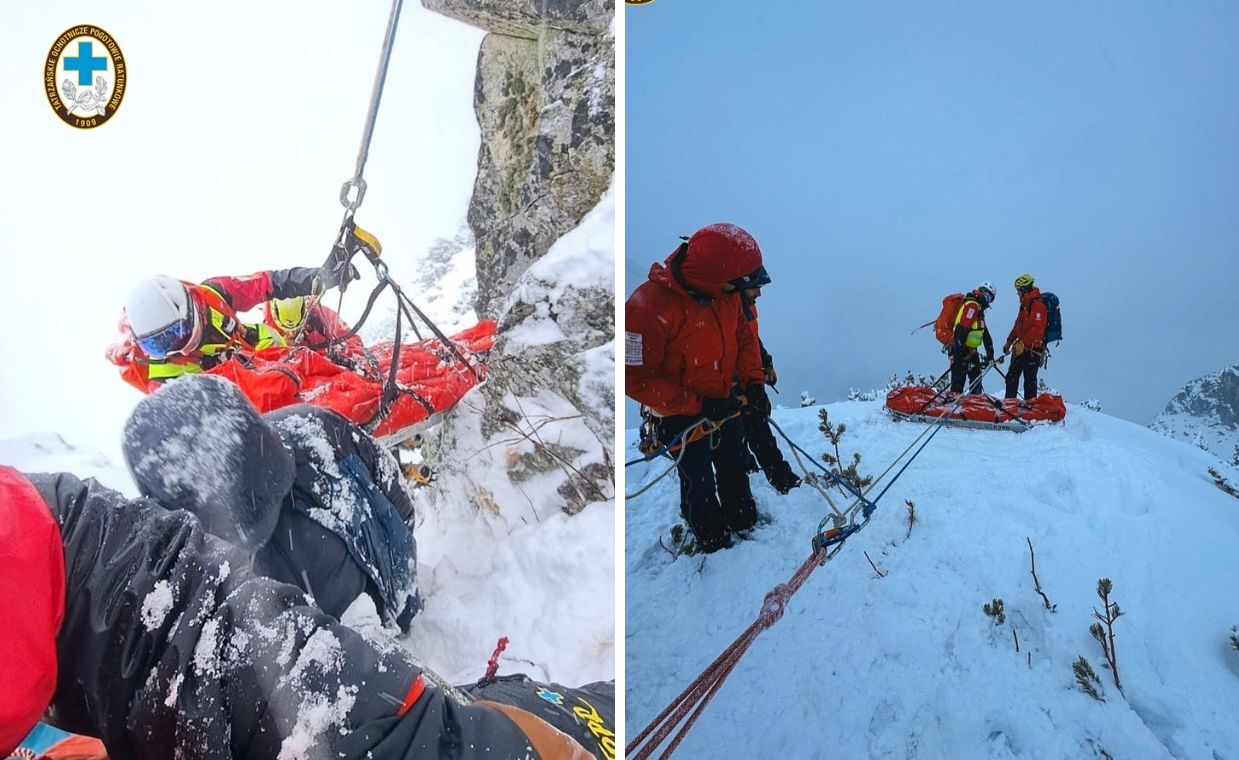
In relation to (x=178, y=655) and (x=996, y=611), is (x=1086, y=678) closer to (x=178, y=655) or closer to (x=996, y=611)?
(x=996, y=611)

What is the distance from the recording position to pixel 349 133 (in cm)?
108

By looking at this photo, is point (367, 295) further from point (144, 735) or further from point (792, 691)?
point (792, 691)

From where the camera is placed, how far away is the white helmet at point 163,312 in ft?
3.14

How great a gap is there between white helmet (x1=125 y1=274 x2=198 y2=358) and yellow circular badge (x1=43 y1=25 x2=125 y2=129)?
1.04 ft

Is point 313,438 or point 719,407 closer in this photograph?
point 313,438

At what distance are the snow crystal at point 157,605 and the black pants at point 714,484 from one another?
1391mm

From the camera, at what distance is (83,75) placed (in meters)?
0.98

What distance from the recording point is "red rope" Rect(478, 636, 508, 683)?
1019 millimetres

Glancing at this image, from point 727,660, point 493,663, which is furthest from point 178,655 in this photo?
point 727,660

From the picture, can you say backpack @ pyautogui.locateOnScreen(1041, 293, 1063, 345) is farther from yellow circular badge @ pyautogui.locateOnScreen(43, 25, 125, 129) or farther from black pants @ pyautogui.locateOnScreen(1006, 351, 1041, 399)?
yellow circular badge @ pyautogui.locateOnScreen(43, 25, 125, 129)

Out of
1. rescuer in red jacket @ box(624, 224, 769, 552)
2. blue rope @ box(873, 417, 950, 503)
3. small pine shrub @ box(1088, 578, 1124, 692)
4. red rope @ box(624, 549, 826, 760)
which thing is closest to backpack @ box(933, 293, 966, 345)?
blue rope @ box(873, 417, 950, 503)

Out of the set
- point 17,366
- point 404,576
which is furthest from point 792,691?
point 17,366

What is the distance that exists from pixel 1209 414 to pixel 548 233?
2.12 m

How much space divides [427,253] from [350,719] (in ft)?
2.58
